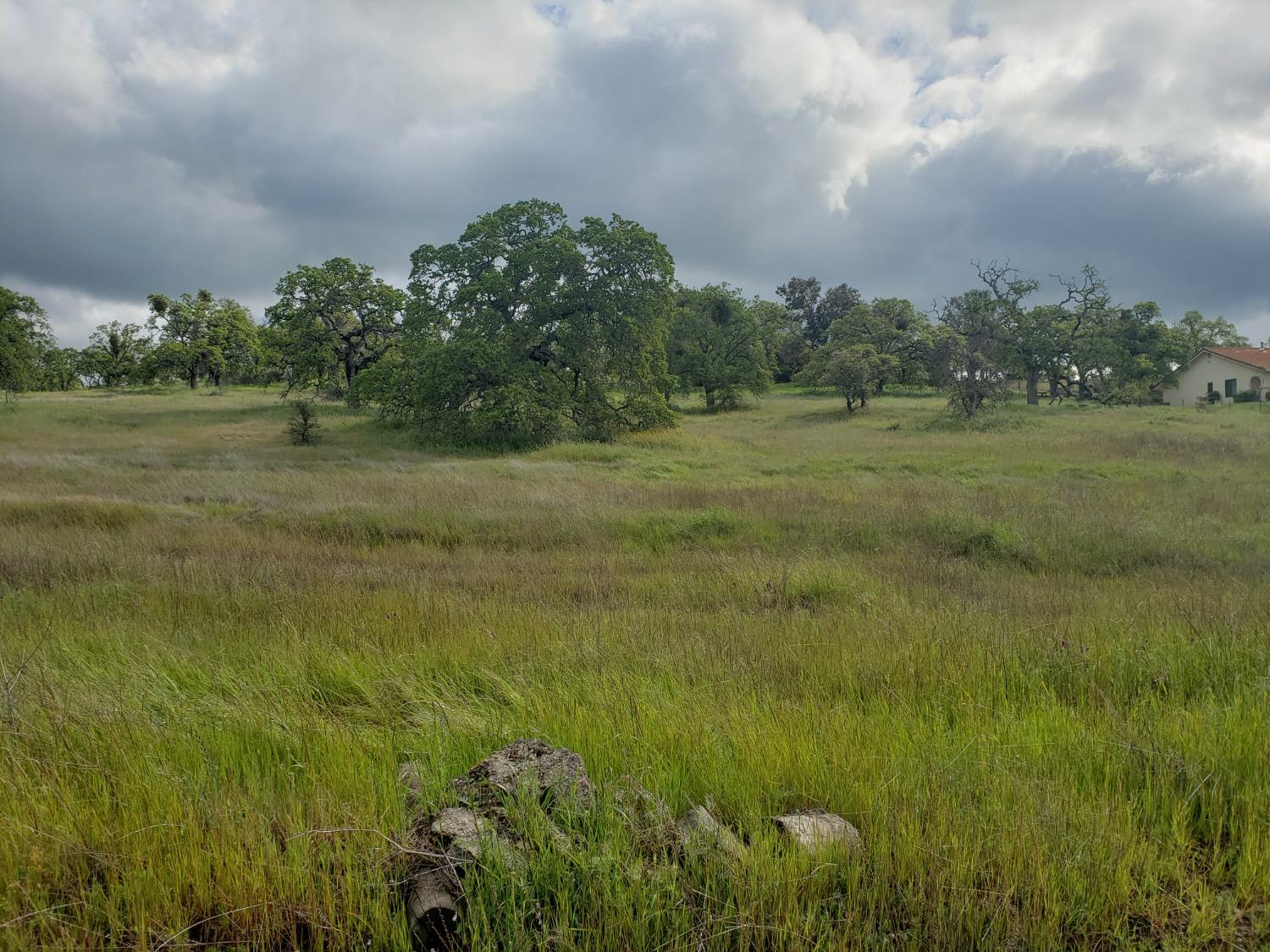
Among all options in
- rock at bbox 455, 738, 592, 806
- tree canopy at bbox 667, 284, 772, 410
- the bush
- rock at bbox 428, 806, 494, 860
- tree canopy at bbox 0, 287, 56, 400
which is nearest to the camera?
rock at bbox 428, 806, 494, 860

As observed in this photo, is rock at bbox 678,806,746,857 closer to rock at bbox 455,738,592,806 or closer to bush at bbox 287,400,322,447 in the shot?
rock at bbox 455,738,592,806

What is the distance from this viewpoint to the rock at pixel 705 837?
2.29 m

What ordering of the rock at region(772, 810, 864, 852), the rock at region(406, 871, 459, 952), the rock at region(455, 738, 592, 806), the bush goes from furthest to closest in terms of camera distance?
the bush → the rock at region(455, 738, 592, 806) → the rock at region(772, 810, 864, 852) → the rock at region(406, 871, 459, 952)

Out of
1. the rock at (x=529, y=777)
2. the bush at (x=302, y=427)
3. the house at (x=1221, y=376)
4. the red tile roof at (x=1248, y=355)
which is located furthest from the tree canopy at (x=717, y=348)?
the rock at (x=529, y=777)

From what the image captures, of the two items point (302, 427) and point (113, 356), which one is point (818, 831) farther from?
point (113, 356)

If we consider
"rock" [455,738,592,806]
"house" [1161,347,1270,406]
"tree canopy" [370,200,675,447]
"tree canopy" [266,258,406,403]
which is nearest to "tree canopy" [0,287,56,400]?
"tree canopy" [266,258,406,403]

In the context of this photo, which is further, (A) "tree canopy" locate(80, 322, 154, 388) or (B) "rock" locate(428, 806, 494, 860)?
(A) "tree canopy" locate(80, 322, 154, 388)

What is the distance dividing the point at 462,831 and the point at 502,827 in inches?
5.7

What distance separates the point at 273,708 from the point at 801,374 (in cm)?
5599

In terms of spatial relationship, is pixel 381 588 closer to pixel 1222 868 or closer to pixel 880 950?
pixel 880 950

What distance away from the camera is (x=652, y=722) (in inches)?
130

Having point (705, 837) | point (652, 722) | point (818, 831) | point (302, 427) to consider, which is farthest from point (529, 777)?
point (302, 427)

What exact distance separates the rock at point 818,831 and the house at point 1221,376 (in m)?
71.1

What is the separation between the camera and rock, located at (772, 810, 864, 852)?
232 cm
